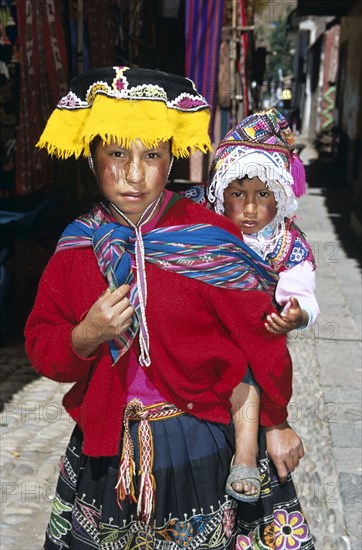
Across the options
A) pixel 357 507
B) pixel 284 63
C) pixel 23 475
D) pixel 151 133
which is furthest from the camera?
pixel 284 63

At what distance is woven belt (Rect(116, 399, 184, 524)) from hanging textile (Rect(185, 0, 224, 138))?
6224mm

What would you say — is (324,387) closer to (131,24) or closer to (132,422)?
(132,422)

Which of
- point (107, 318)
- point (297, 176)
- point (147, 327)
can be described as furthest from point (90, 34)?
point (107, 318)

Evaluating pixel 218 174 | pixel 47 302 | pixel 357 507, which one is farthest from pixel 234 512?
pixel 357 507

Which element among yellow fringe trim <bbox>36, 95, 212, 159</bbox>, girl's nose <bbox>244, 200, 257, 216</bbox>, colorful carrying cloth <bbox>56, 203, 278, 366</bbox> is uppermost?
yellow fringe trim <bbox>36, 95, 212, 159</bbox>

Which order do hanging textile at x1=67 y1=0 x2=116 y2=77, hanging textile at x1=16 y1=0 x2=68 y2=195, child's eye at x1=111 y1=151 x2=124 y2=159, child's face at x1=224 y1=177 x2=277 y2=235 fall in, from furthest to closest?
hanging textile at x1=67 y1=0 x2=116 y2=77 < hanging textile at x1=16 y1=0 x2=68 y2=195 < child's face at x1=224 y1=177 x2=277 y2=235 < child's eye at x1=111 y1=151 x2=124 y2=159

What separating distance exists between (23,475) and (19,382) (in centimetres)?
149

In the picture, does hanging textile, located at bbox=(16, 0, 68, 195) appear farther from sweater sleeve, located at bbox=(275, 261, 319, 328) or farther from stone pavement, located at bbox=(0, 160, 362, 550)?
sweater sleeve, located at bbox=(275, 261, 319, 328)

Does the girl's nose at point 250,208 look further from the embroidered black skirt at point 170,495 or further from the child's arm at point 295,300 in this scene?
the embroidered black skirt at point 170,495

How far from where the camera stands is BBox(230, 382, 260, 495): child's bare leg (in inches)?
79.4

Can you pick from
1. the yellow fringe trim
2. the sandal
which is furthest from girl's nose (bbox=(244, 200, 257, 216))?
the sandal

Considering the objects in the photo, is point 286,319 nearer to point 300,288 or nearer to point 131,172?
point 300,288

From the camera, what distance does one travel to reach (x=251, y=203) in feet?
7.41

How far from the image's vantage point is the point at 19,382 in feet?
18.0
